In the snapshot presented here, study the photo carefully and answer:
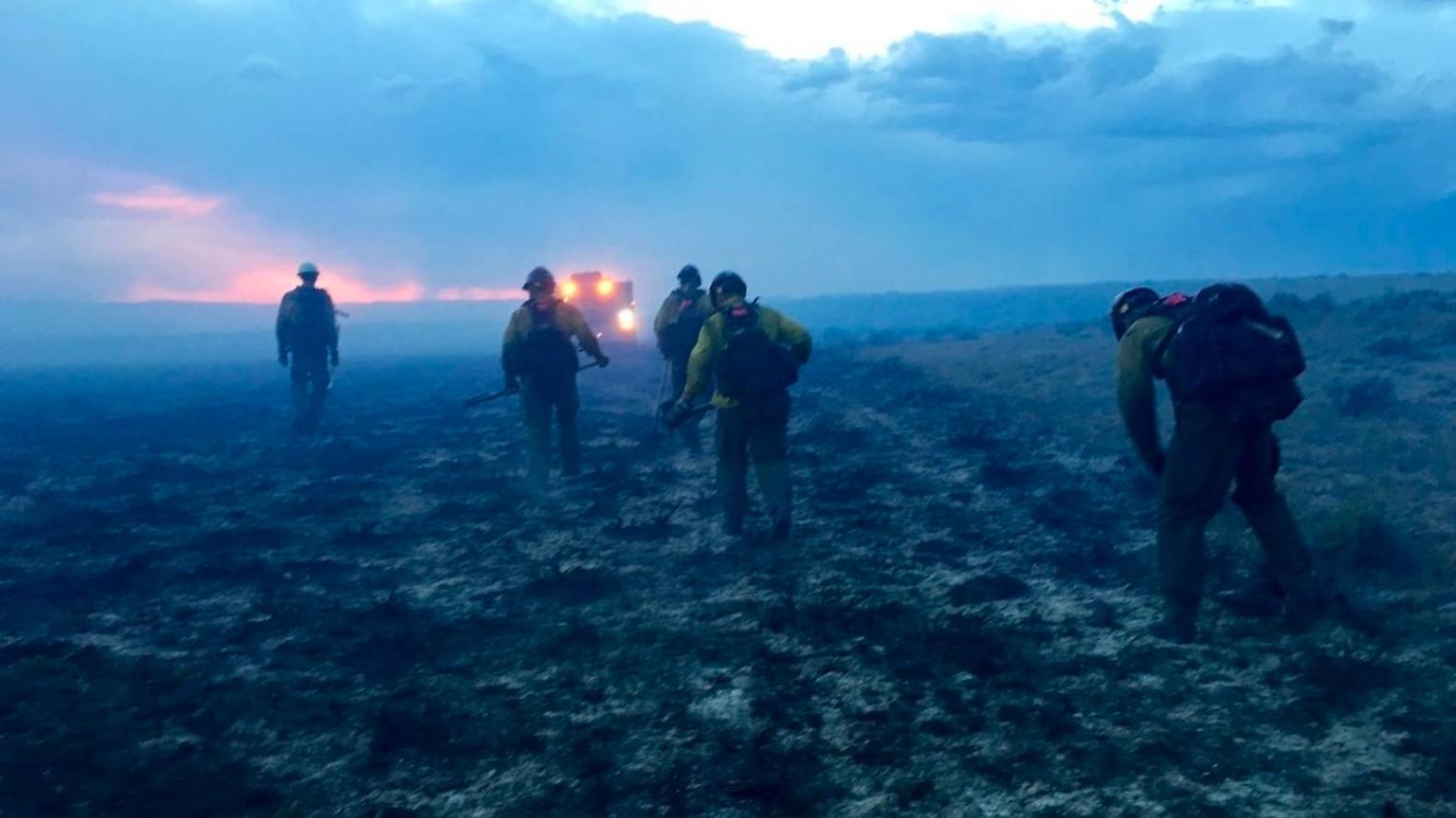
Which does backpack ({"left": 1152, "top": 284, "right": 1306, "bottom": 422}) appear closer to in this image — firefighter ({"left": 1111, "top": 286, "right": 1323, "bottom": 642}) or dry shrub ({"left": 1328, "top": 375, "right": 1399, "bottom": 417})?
firefighter ({"left": 1111, "top": 286, "right": 1323, "bottom": 642})

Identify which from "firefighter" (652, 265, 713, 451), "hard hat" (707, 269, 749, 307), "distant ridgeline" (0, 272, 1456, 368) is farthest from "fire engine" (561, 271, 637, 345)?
"hard hat" (707, 269, 749, 307)

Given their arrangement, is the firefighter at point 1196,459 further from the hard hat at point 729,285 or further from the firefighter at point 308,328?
the firefighter at point 308,328

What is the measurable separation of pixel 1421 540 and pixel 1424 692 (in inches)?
125

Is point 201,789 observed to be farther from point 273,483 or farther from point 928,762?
point 273,483

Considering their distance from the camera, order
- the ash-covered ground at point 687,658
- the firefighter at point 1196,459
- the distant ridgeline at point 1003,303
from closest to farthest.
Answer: the ash-covered ground at point 687,658 < the firefighter at point 1196,459 < the distant ridgeline at point 1003,303

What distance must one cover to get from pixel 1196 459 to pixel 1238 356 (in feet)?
2.04

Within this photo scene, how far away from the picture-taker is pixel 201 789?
4.48 metres

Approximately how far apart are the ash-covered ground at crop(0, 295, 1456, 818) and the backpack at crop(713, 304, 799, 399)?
1325 millimetres

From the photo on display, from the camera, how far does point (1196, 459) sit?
18.8 feet

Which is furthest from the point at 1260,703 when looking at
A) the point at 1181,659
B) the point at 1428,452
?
the point at 1428,452

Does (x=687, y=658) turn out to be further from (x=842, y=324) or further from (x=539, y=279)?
(x=842, y=324)

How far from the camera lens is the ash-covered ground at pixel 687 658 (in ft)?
14.4

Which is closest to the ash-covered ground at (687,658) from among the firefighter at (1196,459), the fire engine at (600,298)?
the firefighter at (1196,459)

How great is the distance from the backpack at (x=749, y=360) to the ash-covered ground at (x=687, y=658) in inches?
52.2
